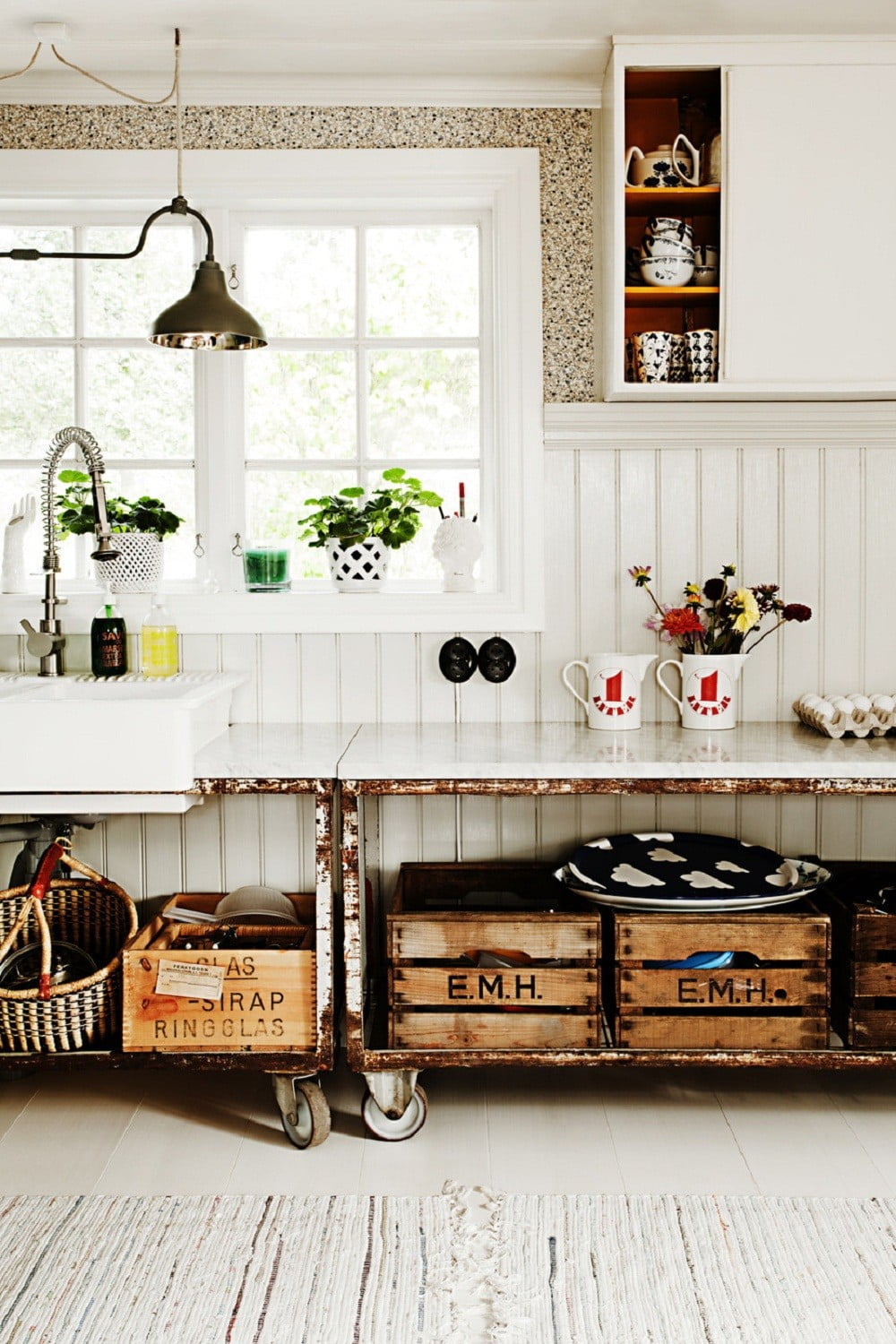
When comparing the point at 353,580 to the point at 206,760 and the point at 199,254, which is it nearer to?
the point at 206,760

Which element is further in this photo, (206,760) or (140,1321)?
(206,760)

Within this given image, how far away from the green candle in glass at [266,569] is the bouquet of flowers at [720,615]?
34.2 inches

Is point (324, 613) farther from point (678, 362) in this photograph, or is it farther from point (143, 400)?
point (678, 362)

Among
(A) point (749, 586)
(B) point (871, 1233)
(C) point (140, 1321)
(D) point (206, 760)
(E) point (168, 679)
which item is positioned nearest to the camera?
(C) point (140, 1321)

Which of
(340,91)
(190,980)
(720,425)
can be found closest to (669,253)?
(720,425)

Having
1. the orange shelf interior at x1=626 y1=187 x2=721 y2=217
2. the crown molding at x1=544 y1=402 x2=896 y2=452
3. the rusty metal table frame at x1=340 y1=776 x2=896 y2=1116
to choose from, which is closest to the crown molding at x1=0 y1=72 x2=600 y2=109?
the orange shelf interior at x1=626 y1=187 x2=721 y2=217

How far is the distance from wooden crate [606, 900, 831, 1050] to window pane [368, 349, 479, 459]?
1338 millimetres

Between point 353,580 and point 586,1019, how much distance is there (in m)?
1.20

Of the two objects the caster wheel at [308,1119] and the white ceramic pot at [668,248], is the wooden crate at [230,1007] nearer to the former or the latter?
the caster wheel at [308,1119]

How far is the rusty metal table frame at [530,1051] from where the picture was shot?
224 centimetres

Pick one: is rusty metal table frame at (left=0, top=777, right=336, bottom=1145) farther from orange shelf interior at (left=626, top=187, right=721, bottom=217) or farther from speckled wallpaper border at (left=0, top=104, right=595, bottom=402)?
orange shelf interior at (left=626, top=187, right=721, bottom=217)

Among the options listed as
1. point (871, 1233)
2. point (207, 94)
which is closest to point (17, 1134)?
point (871, 1233)

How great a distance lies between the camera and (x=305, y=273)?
2.94 metres

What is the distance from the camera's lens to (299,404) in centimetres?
295
